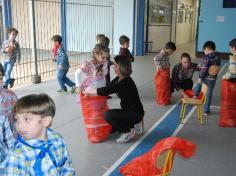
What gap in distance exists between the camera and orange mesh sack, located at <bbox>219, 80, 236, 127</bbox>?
4285 millimetres

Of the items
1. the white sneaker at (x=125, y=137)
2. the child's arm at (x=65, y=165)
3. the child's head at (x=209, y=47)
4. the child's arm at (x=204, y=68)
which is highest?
the child's head at (x=209, y=47)

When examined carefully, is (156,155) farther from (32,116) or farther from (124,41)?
(124,41)

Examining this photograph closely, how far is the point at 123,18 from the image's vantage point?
11633 millimetres

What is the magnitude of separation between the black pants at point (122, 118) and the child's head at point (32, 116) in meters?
2.19

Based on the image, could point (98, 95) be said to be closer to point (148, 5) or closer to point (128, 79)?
point (128, 79)

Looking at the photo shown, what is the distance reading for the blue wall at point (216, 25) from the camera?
37.8 feet

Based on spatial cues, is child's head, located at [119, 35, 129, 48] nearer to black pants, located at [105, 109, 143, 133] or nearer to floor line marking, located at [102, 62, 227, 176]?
floor line marking, located at [102, 62, 227, 176]

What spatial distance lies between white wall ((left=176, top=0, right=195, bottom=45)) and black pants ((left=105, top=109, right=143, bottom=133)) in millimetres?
13776

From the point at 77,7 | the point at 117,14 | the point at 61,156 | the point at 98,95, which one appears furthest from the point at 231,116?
the point at 77,7

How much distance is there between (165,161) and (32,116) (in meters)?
0.95

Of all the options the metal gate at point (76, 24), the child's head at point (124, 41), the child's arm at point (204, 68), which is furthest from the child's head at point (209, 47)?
the metal gate at point (76, 24)

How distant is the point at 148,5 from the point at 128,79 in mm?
9141

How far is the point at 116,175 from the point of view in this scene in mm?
2965

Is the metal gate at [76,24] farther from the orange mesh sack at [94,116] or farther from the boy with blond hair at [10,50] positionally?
the orange mesh sack at [94,116]
